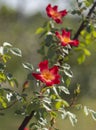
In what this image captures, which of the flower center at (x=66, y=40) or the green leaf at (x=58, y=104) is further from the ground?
the flower center at (x=66, y=40)

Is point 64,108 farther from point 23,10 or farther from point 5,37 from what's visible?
point 23,10

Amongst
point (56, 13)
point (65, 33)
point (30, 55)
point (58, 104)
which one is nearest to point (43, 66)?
point (58, 104)

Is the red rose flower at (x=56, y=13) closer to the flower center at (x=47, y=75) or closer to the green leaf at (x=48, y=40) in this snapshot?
the green leaf at (x=48, y=40)

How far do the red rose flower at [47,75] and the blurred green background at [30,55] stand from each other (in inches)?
338

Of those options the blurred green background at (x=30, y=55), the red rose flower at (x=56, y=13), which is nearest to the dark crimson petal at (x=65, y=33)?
the red rose flower at (x=56, y=13)

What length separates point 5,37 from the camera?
620 inches

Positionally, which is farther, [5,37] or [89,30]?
[5,37]

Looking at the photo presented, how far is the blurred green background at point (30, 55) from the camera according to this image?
1187 centimetres

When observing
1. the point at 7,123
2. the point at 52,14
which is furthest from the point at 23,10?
the point at 52,14

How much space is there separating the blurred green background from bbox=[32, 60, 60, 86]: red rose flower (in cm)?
859

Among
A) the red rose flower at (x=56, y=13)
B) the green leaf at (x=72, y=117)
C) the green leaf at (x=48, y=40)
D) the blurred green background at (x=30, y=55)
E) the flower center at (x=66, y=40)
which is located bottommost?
the green leaf at (x=72, y=117)

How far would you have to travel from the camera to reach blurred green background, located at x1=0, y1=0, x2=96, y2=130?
11.9m

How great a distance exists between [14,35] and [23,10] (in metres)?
4.02

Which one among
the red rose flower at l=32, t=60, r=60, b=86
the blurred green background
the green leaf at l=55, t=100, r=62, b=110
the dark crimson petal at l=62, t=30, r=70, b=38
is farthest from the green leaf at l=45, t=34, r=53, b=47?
the blurred green background
